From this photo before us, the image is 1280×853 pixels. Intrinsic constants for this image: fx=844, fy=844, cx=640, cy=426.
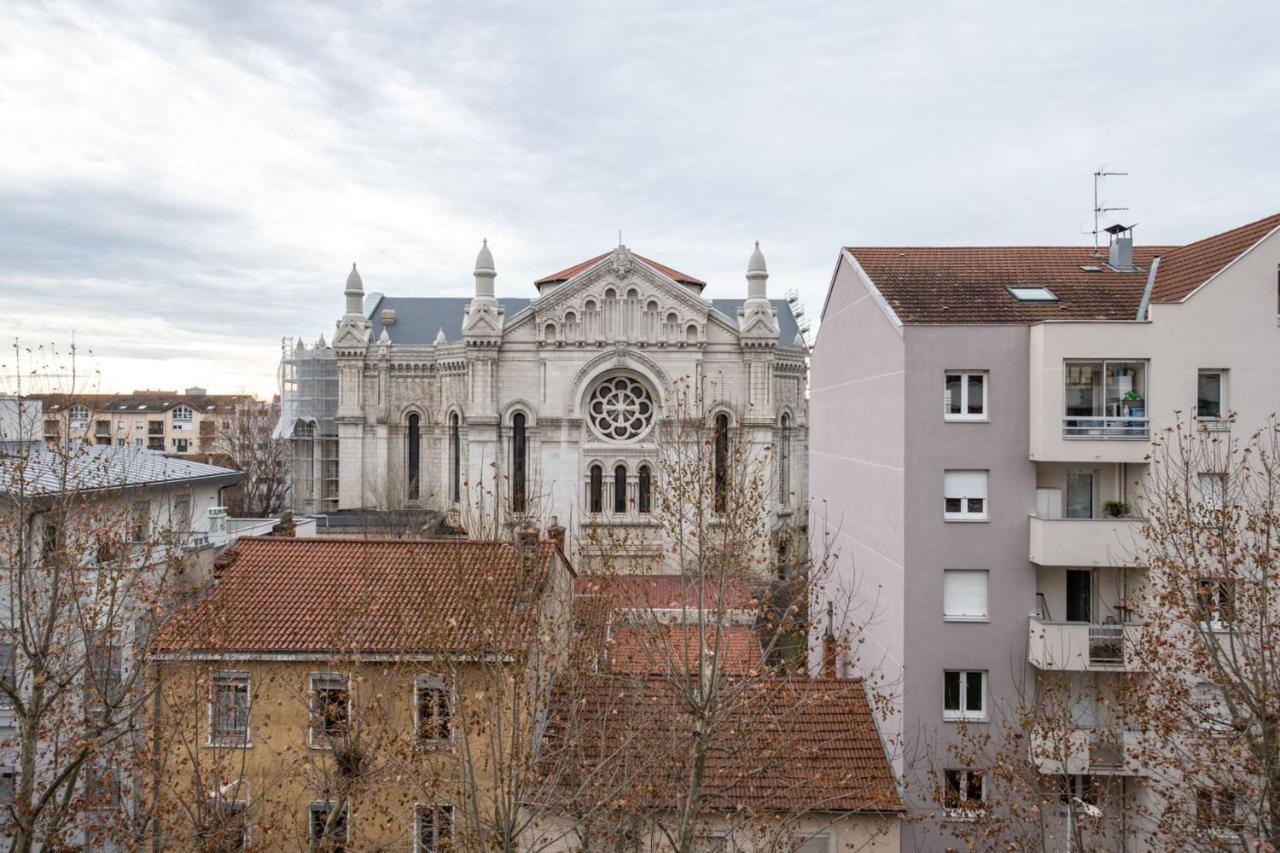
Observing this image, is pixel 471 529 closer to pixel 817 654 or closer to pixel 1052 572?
pixel 1052 572

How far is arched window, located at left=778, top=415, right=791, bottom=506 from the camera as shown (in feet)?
166

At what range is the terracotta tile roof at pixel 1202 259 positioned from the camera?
18.2 meters

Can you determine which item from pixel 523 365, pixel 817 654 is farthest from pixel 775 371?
pixel 817 654

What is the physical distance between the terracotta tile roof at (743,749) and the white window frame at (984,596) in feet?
9.04

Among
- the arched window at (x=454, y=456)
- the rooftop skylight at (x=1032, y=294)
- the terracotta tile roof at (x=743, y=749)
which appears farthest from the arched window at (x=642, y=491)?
the terracotta tile roof at (x=743, y=749)

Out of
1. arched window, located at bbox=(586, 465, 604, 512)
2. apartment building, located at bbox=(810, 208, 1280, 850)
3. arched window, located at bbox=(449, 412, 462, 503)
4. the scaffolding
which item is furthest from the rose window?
apartment building, located at bbox=(810, 208, 1280, 850)

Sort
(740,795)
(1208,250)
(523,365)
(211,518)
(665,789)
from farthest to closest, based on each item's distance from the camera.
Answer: (523,365) < (211,518) < (1208,250) < (740,795) < (665,789)

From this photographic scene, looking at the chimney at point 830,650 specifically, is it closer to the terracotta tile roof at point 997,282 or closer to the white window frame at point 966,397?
the white window frame at point 966,397

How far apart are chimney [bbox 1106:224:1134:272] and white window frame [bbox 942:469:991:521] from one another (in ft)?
26.8

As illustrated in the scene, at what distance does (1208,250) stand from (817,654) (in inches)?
598

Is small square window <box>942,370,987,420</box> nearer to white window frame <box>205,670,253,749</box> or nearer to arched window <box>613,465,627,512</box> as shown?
white window frame <box>205,670,253,749</box>

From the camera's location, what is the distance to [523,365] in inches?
1832

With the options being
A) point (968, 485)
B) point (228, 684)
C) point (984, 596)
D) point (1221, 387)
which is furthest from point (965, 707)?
point (228, 684)

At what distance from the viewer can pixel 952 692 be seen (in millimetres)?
18438
